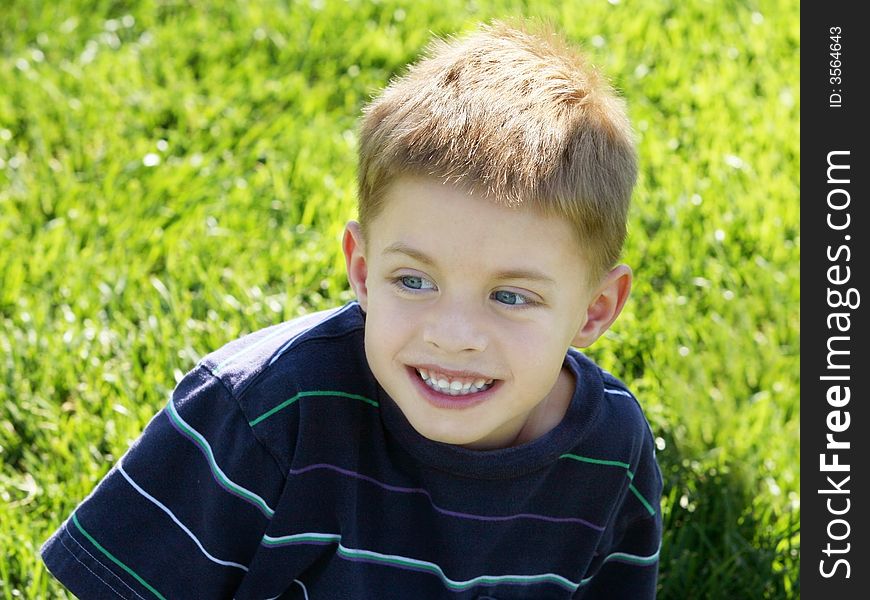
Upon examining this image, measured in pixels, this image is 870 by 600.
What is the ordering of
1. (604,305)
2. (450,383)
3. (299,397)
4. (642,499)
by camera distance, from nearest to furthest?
(450,383) < (299,397) < (604,305) < (642,499)

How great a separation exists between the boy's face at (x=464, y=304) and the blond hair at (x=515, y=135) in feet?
0.12

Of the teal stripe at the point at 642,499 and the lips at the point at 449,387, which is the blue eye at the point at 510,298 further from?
the teal stripe at the point at 642,499

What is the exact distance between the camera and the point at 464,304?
2074 millimetres

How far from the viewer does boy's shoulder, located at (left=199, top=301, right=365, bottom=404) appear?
225cm

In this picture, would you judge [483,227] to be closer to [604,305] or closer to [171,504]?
[604,305]

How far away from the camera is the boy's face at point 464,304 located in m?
2.05

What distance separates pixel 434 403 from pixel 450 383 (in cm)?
5

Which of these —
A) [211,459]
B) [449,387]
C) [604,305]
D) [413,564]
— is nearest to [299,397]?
[211,459]

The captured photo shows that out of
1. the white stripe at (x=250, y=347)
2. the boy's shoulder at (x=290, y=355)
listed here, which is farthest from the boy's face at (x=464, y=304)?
the white stripe at (x=250, y=347)

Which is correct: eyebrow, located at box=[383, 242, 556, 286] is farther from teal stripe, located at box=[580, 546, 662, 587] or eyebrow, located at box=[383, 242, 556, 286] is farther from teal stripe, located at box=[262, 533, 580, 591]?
teal stripe, located at box=[580, 546, 662, 587]

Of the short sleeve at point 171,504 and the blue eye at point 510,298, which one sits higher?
the blue eye at point 510,298

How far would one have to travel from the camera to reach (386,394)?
7.66 ft

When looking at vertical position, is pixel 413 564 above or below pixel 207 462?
below

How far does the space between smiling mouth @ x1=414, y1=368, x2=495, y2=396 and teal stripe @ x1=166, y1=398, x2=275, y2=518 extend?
388 millimetres
